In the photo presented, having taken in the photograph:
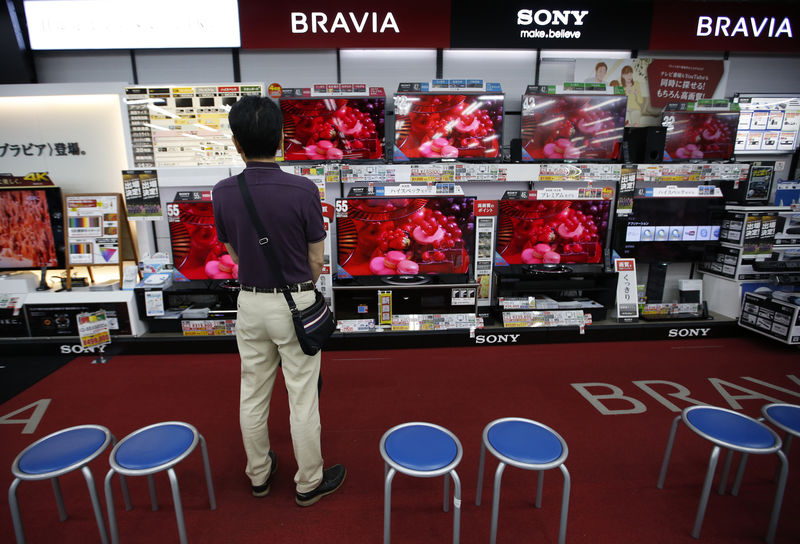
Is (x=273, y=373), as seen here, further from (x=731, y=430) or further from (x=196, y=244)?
(x=196, y=244)

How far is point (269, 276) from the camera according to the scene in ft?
5.52

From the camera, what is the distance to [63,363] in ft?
11.2

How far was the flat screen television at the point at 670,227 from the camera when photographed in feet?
12.8

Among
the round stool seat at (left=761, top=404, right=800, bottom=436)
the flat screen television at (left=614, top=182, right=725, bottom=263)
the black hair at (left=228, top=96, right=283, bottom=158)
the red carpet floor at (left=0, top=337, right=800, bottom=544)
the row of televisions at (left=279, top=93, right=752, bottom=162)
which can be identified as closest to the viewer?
the black hair at (left=228, top=96, right=283, bottom=158)

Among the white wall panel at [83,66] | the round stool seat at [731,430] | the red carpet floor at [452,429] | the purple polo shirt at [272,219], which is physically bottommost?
the red carpet floor at [452,429]

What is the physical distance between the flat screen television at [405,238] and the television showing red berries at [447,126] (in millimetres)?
433

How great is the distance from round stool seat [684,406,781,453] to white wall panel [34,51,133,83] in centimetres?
500

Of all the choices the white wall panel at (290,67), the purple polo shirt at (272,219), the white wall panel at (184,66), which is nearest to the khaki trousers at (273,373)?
the purple polo shirt at (272,219)

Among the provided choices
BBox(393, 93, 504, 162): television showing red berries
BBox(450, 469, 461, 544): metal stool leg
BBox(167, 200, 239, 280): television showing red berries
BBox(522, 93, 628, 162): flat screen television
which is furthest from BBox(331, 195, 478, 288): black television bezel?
BBox(450, 469, 461, 544): metal stool leg

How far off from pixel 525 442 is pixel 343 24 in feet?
11.9

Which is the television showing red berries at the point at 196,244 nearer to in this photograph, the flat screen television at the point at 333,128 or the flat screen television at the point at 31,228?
the flat screen television at the point at 333,128

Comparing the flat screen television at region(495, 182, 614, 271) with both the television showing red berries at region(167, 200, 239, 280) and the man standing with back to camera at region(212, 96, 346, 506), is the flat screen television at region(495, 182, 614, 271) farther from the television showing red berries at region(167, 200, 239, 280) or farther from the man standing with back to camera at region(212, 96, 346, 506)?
the television showing red berries at region(167, 200, 239, 280)

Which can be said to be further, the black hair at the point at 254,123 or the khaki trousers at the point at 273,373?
the khaki trousers at the point at 273,373

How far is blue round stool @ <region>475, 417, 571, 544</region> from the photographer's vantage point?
4.82 ft
